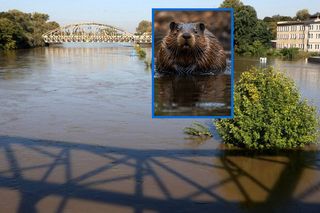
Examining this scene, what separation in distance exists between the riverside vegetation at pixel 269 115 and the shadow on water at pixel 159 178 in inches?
19.3

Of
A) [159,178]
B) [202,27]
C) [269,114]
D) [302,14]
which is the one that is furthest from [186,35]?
[302,14]

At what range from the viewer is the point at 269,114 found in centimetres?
→ 1161

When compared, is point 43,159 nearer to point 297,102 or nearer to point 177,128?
point 177,128

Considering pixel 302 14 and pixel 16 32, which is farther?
pixel 302 14

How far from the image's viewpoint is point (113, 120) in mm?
17609

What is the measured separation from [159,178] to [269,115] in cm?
378

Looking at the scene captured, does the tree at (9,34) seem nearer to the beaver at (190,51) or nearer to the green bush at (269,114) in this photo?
the green bush at (269,114)

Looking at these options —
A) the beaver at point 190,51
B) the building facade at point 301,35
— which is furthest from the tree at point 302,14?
the beaver at point 190,51

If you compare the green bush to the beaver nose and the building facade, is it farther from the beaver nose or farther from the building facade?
the building facade

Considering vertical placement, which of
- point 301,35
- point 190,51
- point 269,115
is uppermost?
point 301,35

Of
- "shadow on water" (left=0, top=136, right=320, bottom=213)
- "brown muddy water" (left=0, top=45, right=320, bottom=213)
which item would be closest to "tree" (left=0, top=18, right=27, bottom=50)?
"brown muddy water" (left=0, top=45, right=320, bottom=213)

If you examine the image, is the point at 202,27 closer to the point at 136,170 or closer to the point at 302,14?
the point at 136,170

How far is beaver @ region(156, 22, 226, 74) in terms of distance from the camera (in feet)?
14.9

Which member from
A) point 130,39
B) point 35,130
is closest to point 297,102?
point 35,130
